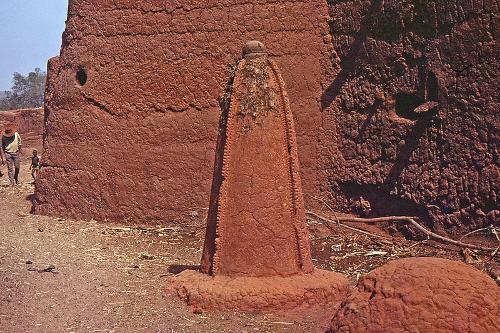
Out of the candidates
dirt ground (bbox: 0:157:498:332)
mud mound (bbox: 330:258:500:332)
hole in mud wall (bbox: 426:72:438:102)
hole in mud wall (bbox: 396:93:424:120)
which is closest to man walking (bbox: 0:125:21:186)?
dirt ground (bbox: 0:157:498:332)

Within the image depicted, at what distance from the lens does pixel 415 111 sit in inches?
328

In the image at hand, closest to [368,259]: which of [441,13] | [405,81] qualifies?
[405,81]

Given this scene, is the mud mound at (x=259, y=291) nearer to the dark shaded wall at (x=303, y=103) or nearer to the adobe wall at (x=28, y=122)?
the dark shaded wall at (x=303, y=103)

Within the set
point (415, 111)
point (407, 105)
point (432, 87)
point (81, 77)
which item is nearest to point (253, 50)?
point (415, 111)

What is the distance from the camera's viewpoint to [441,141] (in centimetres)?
822

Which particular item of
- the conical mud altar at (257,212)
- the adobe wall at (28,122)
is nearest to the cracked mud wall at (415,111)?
the conical mud altar at (257,212)

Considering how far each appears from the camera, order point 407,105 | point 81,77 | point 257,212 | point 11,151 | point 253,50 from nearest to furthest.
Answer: point 257,212
point 253,50
point 407,105
point 81,77
point 11,151

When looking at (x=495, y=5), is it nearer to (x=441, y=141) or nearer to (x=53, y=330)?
(x=441, y=141)

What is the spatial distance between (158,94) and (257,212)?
4280mm

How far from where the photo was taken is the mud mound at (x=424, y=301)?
3.90m

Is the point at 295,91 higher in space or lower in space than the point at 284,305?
higher

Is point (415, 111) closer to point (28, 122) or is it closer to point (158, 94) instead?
point (158, 94)

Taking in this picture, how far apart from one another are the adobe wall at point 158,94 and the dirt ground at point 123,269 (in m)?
0.50

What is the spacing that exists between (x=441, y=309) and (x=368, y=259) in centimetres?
403
